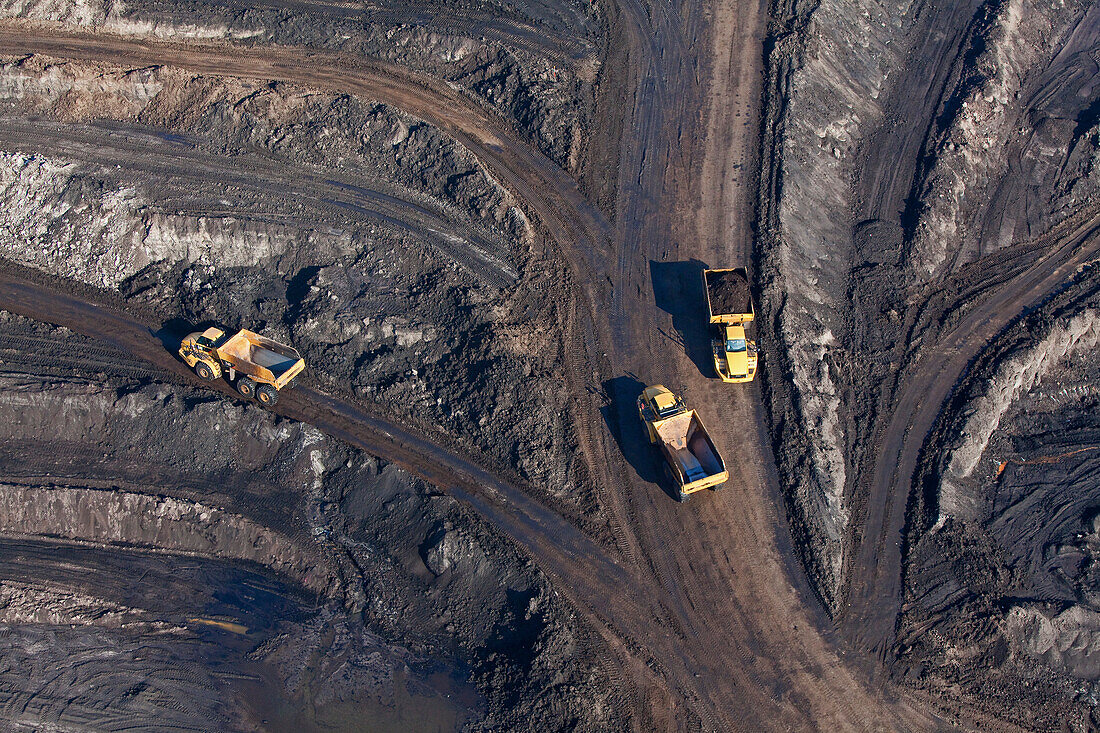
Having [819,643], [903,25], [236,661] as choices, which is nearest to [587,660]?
[819,643]

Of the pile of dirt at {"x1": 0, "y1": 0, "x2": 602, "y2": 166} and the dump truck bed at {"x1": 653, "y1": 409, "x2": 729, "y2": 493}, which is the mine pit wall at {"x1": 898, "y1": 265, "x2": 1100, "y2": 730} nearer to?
the dump truck bed at {"x1": 653, "y1": 409, "x2": 729, "y2": 493}

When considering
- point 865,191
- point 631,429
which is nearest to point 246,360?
point 631,429

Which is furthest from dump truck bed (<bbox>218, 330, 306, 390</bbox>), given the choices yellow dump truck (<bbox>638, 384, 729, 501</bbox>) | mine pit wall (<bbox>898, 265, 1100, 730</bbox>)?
mine pit wall (<bbox>898, 265, 1100, 730</bbox>)

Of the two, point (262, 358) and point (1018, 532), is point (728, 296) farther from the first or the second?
point (262, 358)

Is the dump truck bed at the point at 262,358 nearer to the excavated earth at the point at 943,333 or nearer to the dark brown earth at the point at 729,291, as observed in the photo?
the dark brown earth at the point at 729,291

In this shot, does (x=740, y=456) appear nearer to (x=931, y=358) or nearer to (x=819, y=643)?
(x=819, y=643)

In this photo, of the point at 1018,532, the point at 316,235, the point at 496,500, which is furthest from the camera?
the point at 316,235
